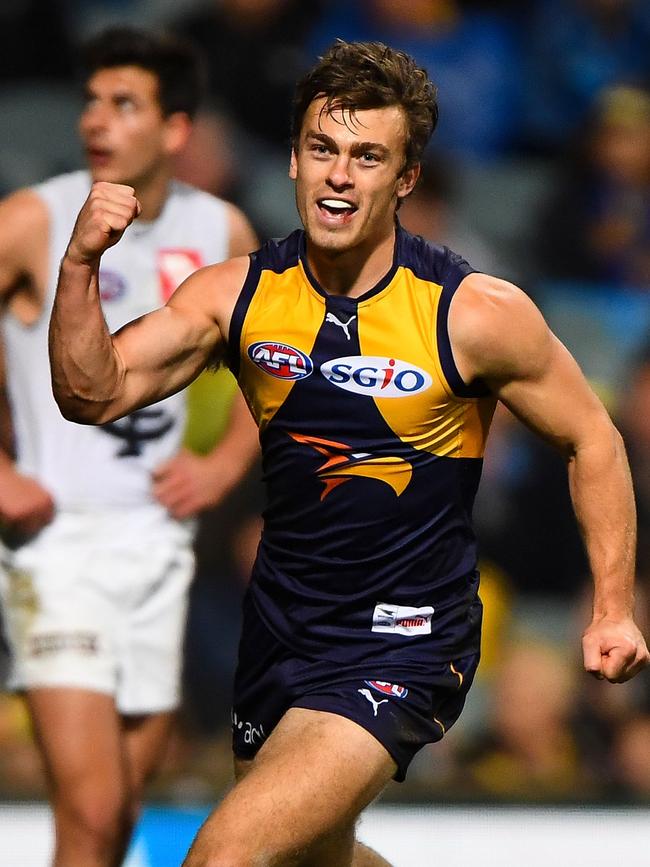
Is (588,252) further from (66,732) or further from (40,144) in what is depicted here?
(66,732)

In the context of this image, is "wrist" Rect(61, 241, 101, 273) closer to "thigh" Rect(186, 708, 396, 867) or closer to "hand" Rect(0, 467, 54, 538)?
"thigh" Rect(186, 708, 396, 867)

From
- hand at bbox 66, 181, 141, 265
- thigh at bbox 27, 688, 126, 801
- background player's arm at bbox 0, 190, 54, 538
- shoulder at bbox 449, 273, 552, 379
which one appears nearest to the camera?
hand at bbox 66, 181, 141, 265

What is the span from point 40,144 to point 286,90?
0.99 meters

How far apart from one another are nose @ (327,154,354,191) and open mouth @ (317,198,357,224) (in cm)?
3

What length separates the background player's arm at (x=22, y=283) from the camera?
4234 mm

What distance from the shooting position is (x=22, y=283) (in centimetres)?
432

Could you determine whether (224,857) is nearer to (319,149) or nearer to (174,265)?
(319,149)

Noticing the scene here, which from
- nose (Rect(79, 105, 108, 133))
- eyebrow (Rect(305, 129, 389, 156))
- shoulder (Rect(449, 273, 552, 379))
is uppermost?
eyebrow (Rect(305, 129, 389, 156))

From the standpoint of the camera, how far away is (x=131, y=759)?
14.2 feet

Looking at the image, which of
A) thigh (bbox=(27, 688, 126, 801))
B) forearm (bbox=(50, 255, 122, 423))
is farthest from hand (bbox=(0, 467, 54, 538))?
forearm (bbox=(50, 255, 122, 423))

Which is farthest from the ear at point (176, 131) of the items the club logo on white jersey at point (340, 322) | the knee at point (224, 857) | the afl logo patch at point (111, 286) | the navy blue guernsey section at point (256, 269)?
the knee at point (224, 857)

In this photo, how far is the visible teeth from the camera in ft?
10.3

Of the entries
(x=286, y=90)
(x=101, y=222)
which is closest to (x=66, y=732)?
(x=101, y=222)

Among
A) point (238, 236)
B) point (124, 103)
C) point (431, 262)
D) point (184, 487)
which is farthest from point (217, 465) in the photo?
point (431, 262)
